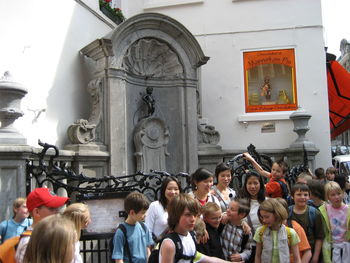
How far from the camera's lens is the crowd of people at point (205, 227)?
8.58 ft

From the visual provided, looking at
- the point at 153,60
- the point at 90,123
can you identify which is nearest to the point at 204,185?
the point at 90,123

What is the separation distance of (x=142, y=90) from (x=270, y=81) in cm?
440

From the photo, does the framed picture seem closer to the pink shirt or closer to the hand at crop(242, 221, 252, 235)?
the pink shirt

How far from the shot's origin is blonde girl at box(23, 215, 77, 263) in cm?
211

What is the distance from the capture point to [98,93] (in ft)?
31.3

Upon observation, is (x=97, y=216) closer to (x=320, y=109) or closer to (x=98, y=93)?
(x=98, y=93)

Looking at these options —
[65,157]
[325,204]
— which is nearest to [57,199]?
[325,204]

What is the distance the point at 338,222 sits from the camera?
459 cm

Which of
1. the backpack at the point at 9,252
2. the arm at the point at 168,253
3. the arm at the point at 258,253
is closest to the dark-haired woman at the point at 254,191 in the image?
the arm at the point at 258,253

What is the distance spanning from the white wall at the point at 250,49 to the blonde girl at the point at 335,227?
803 centimetres

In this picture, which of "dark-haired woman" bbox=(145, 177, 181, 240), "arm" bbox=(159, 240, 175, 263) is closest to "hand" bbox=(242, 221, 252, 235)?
"dark-haired woman" bbox=(145, 177, 181, 240)

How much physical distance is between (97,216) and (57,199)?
1983 mm

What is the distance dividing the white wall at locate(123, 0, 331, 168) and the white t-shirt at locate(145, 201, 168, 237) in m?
8.61

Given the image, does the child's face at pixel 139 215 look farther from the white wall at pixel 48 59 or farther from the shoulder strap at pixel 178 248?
the white wall at pixel 48 59
